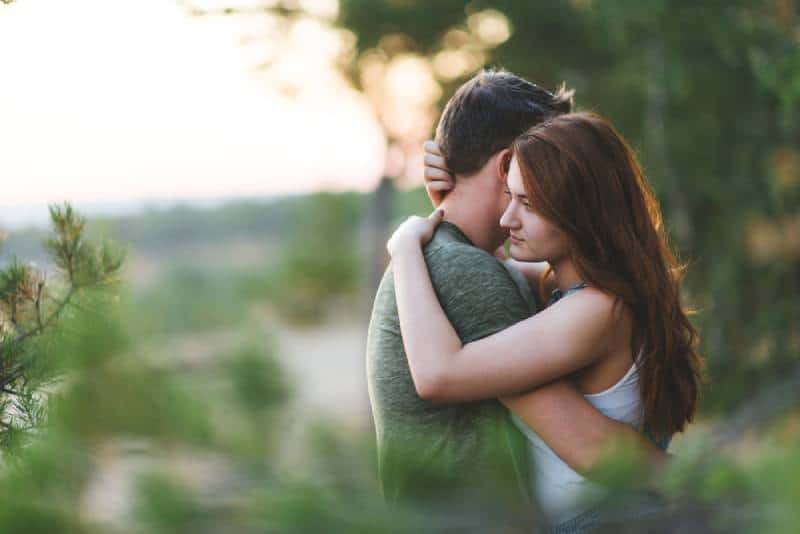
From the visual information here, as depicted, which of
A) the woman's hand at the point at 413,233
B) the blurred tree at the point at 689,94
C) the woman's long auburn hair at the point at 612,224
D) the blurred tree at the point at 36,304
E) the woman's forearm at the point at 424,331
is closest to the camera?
the blurred tree at the point at 36,304

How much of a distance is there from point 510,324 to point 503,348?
3.9 inches

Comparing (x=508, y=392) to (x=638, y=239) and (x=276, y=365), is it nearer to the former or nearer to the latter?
(x=638, y=239)

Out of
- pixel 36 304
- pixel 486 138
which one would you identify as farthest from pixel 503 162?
pixel 36 304

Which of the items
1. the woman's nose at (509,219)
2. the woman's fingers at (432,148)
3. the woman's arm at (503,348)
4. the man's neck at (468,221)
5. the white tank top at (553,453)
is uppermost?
the woman's fingers at (432,148)

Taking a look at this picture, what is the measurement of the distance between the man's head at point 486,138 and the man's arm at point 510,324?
0.68ft

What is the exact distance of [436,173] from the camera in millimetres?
2000

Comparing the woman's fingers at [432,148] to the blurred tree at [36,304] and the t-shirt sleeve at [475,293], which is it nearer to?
the t-shirt sleeve at [475,293]

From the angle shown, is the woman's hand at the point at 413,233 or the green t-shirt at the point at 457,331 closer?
the green t-shirt at the point at 457,331

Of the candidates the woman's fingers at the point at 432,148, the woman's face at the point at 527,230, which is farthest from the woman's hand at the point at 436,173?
the woman's face at the point at 527,230

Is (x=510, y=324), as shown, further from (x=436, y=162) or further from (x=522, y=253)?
(x=436, y=162)

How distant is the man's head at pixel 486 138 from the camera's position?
6.33ft

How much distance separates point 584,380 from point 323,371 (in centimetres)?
1586

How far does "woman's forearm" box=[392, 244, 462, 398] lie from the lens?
160cm

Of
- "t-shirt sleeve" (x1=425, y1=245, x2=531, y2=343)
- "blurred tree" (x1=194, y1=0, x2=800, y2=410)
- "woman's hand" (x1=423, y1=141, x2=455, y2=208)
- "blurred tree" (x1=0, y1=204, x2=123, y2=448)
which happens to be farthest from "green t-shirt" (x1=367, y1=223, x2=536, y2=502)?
"blurred tree" (x1=194, y1=0, x2=800, y2=410)
